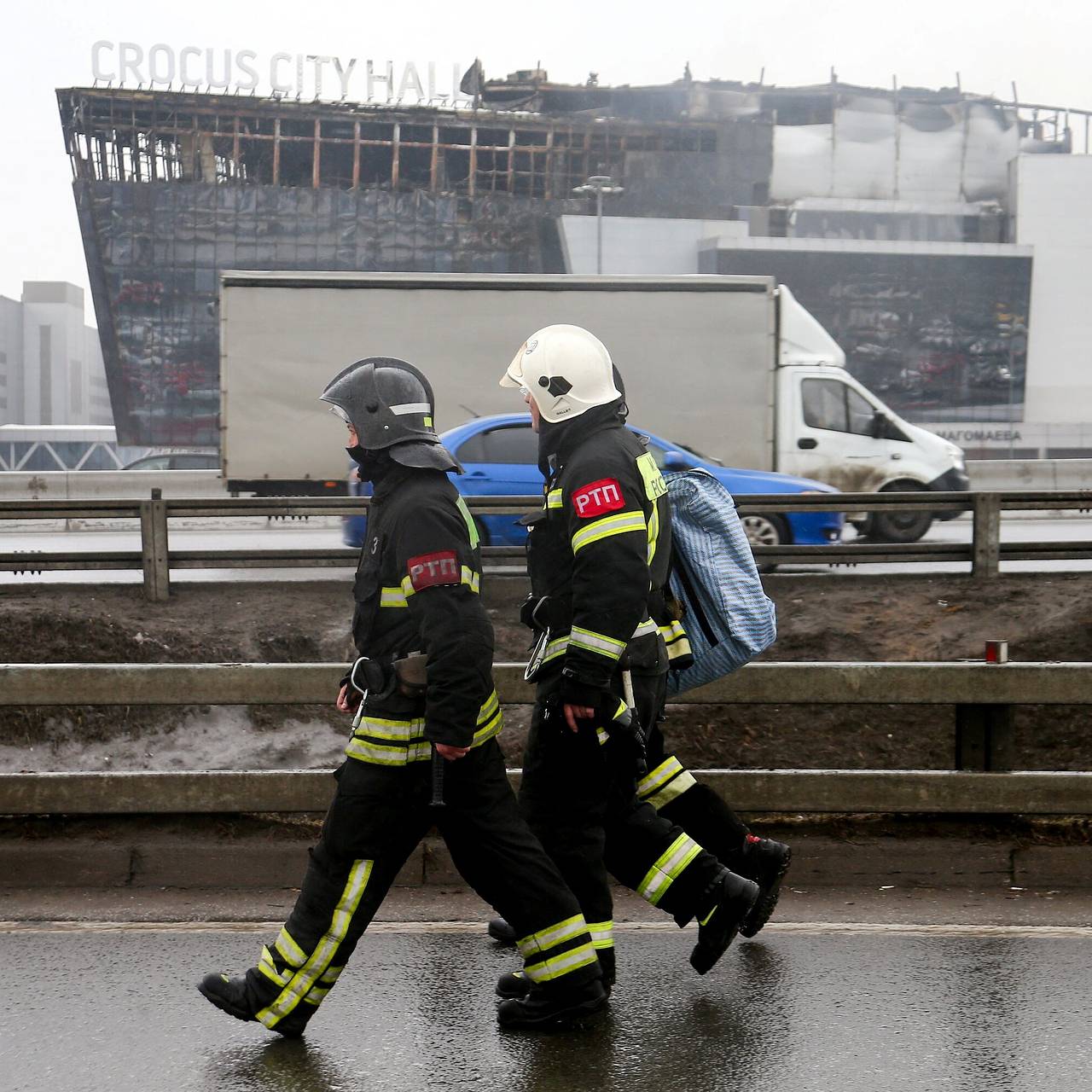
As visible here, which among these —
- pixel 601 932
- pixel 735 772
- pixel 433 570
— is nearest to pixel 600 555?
pixel 433 570

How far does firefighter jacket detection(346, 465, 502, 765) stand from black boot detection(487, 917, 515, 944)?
93 cm

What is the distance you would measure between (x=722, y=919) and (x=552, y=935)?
0.61m

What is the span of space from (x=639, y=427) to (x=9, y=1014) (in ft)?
44.8

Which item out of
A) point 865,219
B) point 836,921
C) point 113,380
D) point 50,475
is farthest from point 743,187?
point 836,921

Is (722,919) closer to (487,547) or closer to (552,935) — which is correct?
(552,935)

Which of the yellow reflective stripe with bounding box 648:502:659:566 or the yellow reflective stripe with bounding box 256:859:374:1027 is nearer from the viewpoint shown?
the yellow reflective stripe with bounding box 256:859:374:1027

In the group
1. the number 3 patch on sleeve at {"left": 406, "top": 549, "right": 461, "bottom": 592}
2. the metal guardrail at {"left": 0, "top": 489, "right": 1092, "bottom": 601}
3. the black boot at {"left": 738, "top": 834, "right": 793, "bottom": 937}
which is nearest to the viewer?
the number 3 patch on sleeve at {"left": 406, "top": 549, "right": 461, "bottom": 592}

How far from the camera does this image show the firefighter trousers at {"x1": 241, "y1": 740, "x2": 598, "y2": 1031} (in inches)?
148

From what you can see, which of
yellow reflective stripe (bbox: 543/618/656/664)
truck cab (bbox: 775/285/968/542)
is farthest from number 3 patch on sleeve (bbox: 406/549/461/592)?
truck cab (bbox: 775/285/968/542)

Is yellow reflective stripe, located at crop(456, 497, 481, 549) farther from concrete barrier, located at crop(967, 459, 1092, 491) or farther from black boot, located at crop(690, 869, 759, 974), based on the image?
concrete barrier, located at crop(967, 459, 1092, 491)

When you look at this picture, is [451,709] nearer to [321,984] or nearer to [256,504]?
[321,984]

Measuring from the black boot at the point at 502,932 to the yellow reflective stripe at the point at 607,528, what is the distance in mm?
1379

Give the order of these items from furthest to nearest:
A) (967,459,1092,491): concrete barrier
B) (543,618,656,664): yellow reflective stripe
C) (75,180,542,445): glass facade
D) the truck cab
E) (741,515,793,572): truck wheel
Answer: (75,180,542,445): glass facade < (967,459,1092,491): concrete barrier < the truck cab < (741,515,793,572): truck wheel < (543,618,656,664): yellow reflective stripe

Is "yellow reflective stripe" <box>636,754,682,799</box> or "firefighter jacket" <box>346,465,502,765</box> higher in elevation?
"firefighter jacket" <box>346,465,502,765</box>
